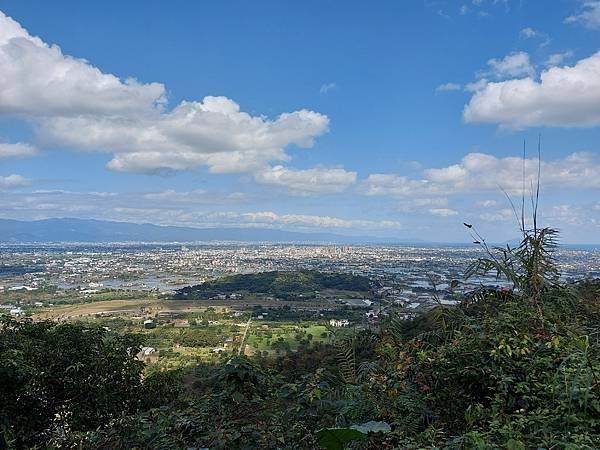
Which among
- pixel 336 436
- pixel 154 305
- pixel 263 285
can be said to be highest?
pixel 336 436

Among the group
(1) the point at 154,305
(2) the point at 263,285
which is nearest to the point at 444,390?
Result: (1) the point at 154,305

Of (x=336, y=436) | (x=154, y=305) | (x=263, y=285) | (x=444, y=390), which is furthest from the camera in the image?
(x=263, y=285)

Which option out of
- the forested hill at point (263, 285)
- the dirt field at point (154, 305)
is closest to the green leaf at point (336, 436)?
the dirt field at point (154, 305)

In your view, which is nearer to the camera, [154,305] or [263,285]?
[154,305]

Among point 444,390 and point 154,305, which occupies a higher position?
point 444,390

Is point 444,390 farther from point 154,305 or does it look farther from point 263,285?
point 263,285

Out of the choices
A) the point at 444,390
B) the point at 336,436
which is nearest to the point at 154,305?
the point at 444,390

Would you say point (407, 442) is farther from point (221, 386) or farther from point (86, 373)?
point (86, 373)

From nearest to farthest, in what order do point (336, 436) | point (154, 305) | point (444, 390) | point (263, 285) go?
point (336, 436) → point (444, 390) → point (154, 305) → point (263, 285)
